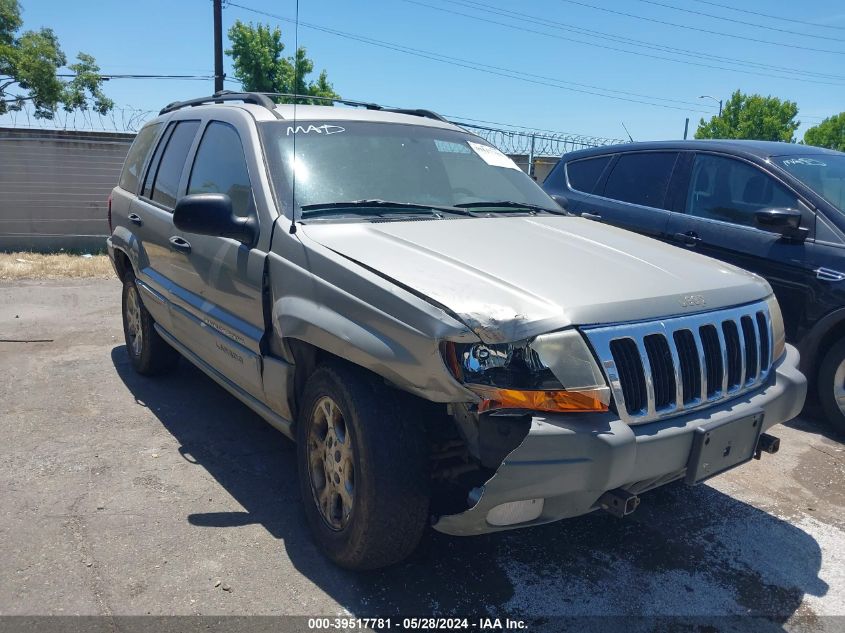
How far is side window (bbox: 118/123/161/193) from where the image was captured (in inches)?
A: 207

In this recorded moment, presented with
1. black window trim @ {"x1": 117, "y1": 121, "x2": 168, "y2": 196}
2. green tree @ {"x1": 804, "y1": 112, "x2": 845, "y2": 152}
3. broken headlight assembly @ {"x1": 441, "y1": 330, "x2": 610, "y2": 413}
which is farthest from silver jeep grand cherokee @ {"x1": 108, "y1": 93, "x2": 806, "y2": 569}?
green tree @ {"x1": 804, "y1": 112, "x2": 845, "y2": 152}

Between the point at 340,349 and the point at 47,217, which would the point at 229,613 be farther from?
the point at 47,217

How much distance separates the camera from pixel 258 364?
3.41 m

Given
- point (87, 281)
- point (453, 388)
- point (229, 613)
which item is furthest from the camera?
point (87, 281)

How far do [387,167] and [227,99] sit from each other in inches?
57.6

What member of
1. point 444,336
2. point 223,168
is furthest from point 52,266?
point 444,336

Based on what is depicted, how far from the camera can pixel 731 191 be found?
552cm

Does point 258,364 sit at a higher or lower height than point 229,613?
higher

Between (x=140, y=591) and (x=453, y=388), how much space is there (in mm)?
1567

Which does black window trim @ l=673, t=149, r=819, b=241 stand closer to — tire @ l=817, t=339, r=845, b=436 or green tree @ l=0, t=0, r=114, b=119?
tire @ l=817, t=339, r=845, b=436

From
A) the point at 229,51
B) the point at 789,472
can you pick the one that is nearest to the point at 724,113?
the point at 229,51

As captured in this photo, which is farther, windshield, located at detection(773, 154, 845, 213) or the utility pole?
the utility pole

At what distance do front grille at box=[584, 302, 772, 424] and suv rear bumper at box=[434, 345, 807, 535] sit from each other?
0.09 m

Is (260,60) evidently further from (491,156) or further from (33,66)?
(491,156)
